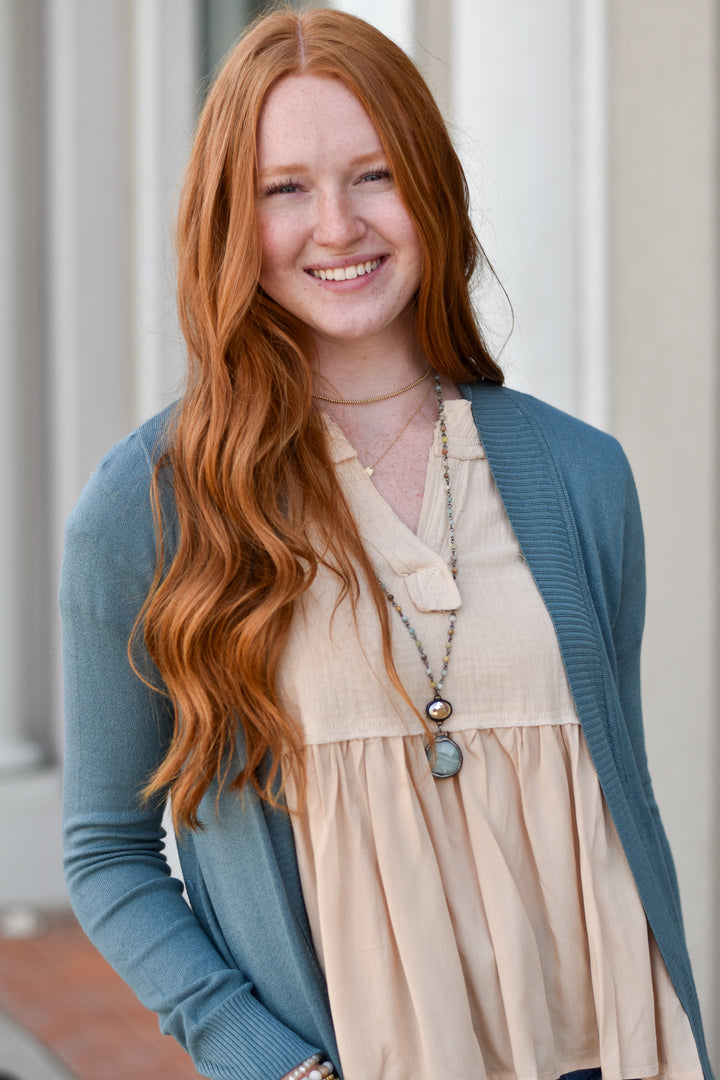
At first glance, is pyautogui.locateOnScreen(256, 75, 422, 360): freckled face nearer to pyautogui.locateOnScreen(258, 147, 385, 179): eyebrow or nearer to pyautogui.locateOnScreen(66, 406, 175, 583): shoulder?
pyautogui.locateOnScreen(258, 147, 385, 179): eyebrow

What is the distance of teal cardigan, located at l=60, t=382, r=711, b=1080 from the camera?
152 cm

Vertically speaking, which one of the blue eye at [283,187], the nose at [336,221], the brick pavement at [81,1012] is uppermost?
the blue eye at [283,187]

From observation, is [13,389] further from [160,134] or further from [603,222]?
[603,222]

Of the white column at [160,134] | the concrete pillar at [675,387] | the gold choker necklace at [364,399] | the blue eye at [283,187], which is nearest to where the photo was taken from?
the blue eye at [283,187]

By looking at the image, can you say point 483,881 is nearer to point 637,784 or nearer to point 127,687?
point 637,784

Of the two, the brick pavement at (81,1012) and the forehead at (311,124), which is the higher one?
the forehead at (311,124)

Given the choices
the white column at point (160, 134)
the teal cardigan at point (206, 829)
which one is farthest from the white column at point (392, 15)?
the teal cardigan at point (206, 829)

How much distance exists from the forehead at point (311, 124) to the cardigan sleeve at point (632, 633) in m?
0.65

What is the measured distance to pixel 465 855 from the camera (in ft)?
5.10

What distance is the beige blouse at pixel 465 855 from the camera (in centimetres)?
149

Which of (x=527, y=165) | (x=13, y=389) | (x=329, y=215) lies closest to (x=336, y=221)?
(x=329, y=215)

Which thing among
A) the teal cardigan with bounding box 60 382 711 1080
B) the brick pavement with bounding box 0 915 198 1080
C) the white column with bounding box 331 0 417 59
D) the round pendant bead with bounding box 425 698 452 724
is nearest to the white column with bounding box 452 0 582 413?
the white column with bounding box 331 0 417 59

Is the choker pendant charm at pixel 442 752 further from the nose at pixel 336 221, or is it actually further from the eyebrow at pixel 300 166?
the eyebrow at pixel 300 166

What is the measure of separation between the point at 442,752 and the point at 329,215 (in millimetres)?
721
